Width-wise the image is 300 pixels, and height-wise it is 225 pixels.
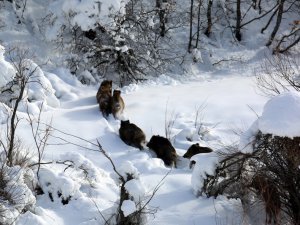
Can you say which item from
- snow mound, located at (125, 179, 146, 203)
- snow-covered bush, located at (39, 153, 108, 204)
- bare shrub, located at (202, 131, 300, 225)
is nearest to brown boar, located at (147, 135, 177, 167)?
snow-covered bush, located at (39, 153, 108, 204)

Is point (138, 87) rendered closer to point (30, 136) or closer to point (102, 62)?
point (102, 62)

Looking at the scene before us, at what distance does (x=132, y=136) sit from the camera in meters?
9.80

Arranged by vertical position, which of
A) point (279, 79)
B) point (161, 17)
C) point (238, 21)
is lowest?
point (279, 79)

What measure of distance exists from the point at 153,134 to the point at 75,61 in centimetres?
450

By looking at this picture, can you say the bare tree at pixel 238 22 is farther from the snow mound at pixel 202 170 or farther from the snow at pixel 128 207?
the snow at pixel 128 207

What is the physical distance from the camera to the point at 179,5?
17062 mm

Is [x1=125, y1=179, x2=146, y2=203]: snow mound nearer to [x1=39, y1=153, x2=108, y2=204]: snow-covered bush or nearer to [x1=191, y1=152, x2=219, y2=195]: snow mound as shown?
[x1=39, y1=153, x2=108, y2=204]: snow-covered bush

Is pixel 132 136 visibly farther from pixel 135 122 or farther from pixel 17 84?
pixel 17 84

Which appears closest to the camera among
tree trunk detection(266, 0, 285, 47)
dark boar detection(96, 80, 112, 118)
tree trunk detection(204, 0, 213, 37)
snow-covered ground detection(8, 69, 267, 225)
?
snow-covered ground detection(8, 69, 267, 225)

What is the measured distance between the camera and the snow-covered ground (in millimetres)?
7199

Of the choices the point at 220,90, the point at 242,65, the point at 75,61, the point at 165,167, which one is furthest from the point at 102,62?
the point at 165,167

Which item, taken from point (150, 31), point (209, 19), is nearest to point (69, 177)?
point (150, 31)

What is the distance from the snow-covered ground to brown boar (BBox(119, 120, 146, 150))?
0.38 ft

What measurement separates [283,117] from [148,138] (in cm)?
470
